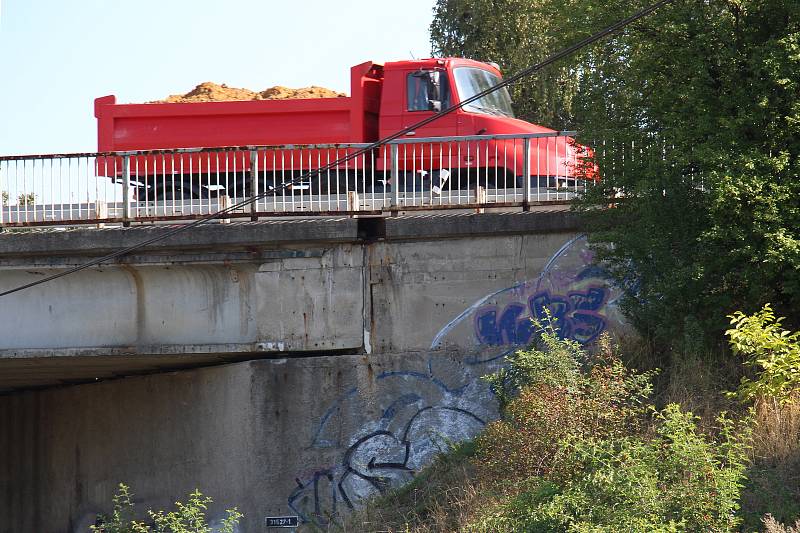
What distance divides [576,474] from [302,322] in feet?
16.9

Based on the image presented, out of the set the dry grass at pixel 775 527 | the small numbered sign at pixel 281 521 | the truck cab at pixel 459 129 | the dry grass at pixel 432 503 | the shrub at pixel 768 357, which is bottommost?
the small numbered sign at pixel 281 521

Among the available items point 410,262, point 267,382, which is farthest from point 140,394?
point 410,262

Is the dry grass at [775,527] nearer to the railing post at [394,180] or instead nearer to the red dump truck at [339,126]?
the railing post at [394,180]

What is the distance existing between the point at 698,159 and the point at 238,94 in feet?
33.4

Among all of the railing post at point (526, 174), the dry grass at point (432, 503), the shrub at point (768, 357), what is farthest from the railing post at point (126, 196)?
the shrub at point (768, 357)

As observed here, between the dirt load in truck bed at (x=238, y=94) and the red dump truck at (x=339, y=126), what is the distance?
5.79 feet

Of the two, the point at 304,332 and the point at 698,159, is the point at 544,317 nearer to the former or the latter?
the point at 698,159

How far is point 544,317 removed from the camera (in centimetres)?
1276

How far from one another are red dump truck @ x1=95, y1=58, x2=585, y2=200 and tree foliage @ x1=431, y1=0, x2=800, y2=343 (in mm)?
2579

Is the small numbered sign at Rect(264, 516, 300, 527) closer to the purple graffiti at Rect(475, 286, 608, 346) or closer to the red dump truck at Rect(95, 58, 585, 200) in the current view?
the purple graffiti at Rect(475, 286, 608, 346)

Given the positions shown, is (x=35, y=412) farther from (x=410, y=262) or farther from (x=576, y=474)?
(x=576, y=474)

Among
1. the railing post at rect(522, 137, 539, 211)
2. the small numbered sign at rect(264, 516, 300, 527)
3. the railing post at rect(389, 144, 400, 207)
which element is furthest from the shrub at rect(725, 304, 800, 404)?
the small numbered sign at rect(264, 516, 300, 527)

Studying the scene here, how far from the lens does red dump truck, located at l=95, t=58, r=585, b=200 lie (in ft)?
49.3

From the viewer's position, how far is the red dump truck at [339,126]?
15023 mm
